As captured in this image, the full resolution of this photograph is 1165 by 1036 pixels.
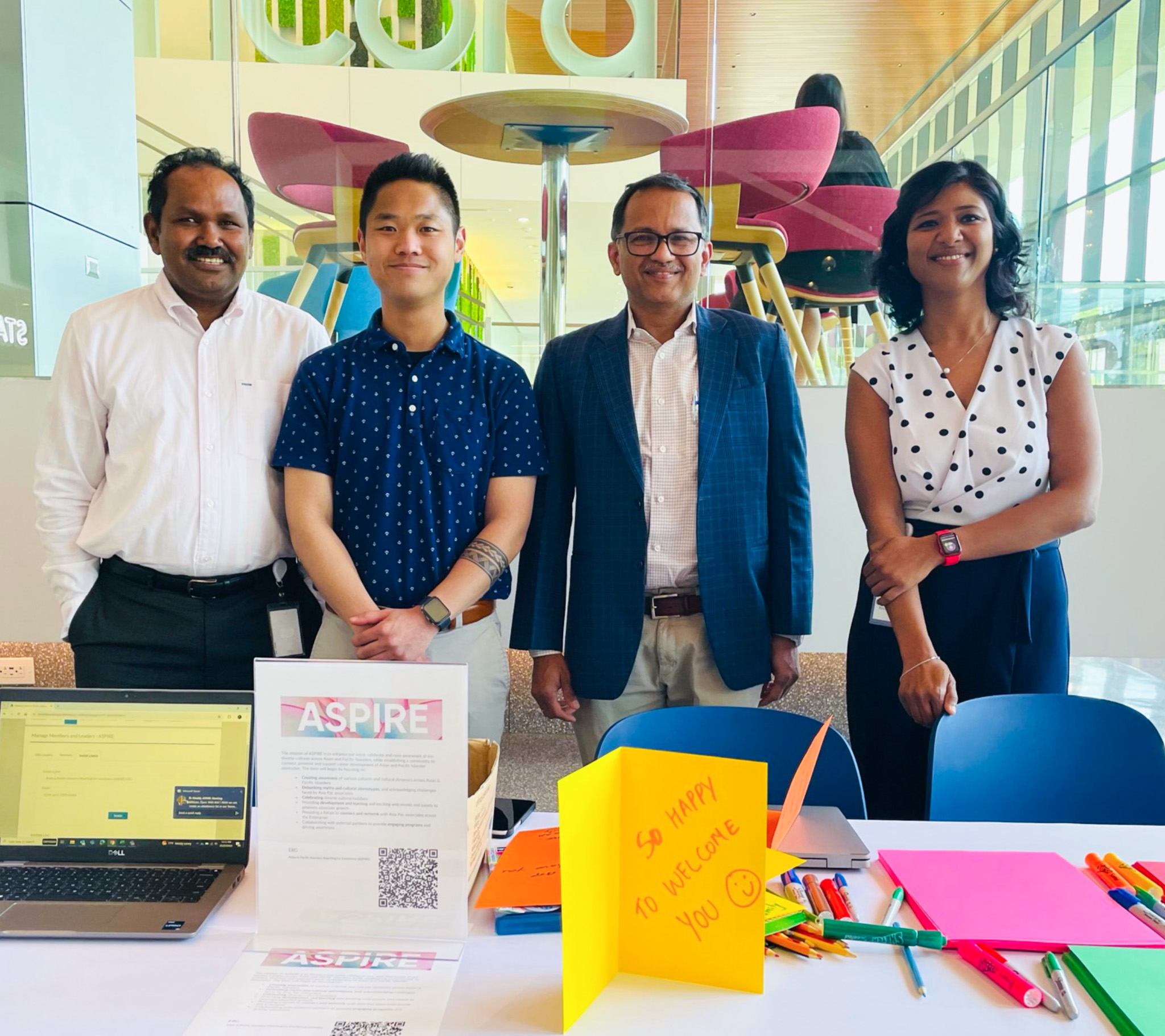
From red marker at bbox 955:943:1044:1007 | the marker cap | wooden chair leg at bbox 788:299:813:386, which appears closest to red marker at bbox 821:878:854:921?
red marker at bbox 955:943:1044:1007

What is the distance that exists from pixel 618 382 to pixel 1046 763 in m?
1.12

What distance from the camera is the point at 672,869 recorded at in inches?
37.4

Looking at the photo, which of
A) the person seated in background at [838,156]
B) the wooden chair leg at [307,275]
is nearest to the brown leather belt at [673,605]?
the person seated in background at [838,156]

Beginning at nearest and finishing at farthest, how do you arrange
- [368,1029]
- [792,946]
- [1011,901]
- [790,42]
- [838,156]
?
[368,1029], [792,946], [1011,901], [838,156], [790,42]

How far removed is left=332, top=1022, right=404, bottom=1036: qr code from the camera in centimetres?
85

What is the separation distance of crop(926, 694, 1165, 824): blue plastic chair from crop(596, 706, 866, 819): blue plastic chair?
0.16m

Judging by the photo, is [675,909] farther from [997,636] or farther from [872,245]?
[872,245]

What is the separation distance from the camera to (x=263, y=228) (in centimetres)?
324

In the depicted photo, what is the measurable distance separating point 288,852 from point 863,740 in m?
1.38

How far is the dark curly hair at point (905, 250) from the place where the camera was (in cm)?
192

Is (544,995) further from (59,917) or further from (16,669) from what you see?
(16,669)

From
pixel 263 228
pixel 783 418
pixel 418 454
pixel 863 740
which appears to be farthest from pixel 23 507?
pixel 863 740

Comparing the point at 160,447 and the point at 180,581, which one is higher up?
the point at 160,447

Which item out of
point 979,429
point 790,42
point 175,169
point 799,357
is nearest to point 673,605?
point 979,429
